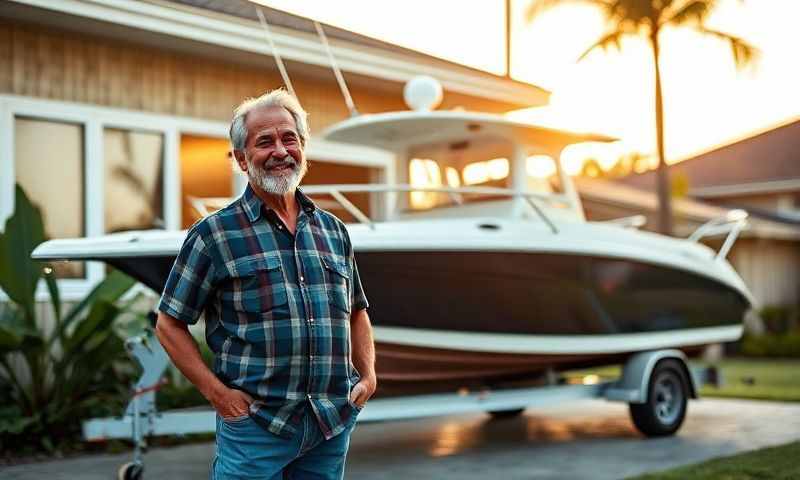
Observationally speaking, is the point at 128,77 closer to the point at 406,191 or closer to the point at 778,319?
the point at 406,191

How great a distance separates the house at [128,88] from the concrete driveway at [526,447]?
221cm

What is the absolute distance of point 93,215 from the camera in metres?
8.81

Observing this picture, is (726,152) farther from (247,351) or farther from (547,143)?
(247,351)

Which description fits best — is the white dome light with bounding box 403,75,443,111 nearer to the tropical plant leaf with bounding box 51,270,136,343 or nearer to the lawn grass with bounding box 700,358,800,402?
the tropical plant leaf with bounding box 51,270,136,343

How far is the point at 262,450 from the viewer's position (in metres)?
3.07

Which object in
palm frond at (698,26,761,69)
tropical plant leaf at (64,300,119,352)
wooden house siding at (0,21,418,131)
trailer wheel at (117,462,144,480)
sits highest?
palm frond at (698,26,761,69)

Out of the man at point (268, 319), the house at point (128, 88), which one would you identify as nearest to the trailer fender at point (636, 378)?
the house at point (128, 88)

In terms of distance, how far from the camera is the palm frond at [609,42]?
67.2 ft

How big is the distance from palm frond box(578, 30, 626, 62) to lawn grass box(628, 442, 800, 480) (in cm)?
1421

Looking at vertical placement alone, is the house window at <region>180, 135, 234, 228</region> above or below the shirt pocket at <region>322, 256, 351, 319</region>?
above

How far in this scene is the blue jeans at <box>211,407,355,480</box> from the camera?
306 centimetres

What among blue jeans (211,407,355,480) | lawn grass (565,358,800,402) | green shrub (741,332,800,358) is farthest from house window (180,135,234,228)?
green shrub (741,332,800,358)

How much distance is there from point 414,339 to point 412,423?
265 cm

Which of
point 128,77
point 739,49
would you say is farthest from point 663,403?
point 739,49
